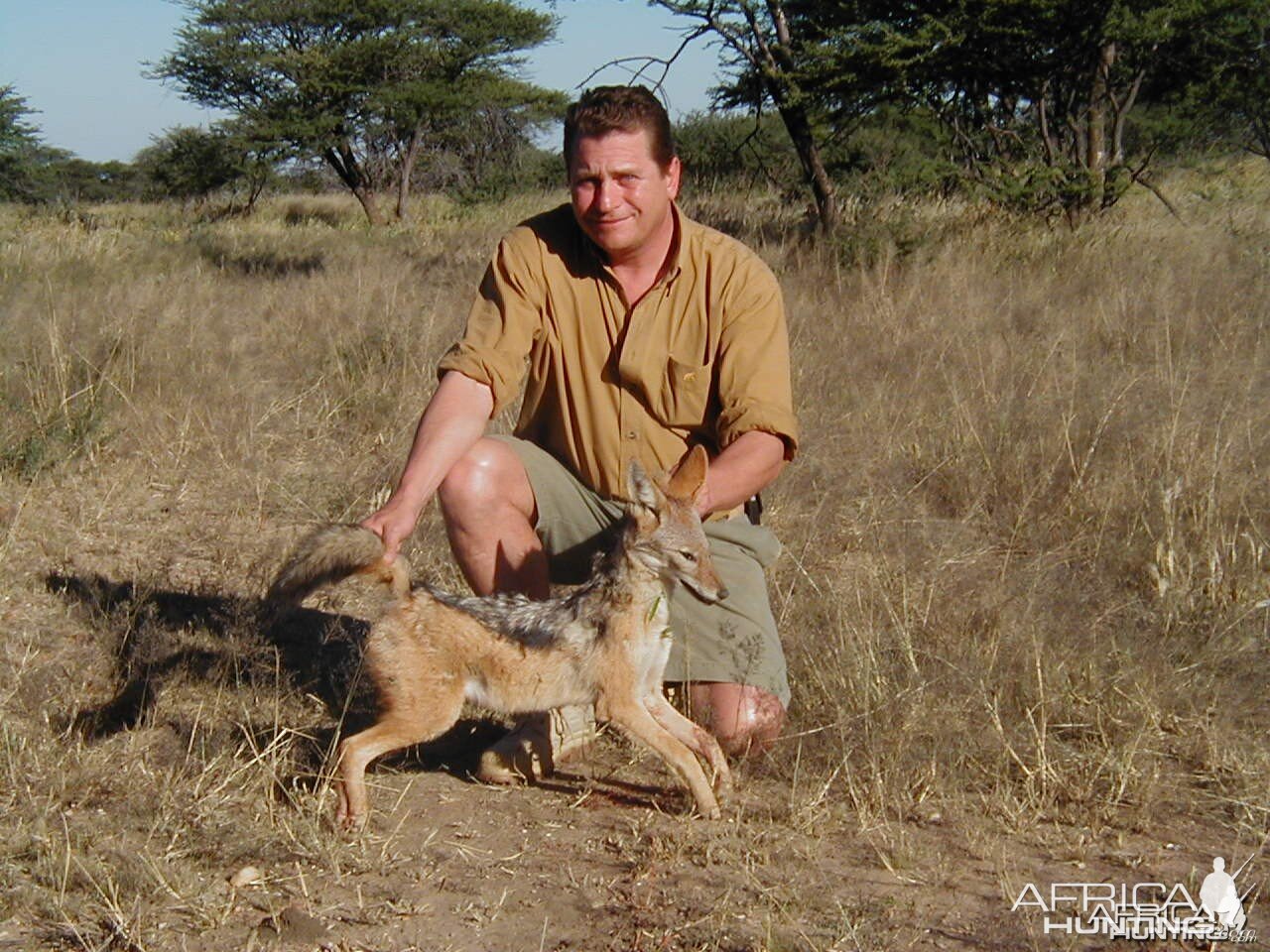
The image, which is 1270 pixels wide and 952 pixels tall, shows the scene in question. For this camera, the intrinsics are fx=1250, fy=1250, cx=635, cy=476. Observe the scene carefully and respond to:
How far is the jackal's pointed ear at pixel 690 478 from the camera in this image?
11.8 feet

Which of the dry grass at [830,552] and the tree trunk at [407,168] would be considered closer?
the dry grass at [830,552]

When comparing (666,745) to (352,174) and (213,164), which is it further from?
(213,164)

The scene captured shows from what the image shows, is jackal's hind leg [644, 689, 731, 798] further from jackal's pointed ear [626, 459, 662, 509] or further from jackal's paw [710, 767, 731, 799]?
jackal's pointed ear [626, 459, 662, 509]

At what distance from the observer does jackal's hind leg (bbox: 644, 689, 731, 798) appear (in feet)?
12.2

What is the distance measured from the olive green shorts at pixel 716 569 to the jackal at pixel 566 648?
0.35 metres

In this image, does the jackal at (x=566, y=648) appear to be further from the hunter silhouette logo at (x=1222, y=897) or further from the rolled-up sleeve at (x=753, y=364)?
the hunter silhouette logo at (x=1222, y=897)

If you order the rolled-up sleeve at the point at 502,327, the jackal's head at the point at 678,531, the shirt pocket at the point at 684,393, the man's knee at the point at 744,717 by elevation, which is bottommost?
the man's knee at the point at 744,717

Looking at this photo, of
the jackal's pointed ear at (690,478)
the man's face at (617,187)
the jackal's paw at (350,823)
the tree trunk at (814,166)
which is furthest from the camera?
the tree trunk at (814,166)

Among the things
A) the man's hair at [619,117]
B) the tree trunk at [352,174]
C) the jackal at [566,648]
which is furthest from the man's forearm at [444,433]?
the tree trunk at [352,174]

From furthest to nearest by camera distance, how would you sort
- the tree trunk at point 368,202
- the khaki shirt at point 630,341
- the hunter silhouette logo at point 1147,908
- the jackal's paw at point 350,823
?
1. the tree trunk at point 368,202
2. the khaki shirt at point 630,341
3. the jackal's paw at point 350,823
4. the hunter silhouette logo at point 1147,908

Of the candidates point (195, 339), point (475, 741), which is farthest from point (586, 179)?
point (195, 339)

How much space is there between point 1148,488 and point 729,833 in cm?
292

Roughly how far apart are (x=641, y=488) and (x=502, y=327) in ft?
2.96

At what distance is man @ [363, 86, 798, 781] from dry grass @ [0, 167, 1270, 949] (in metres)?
0.39
